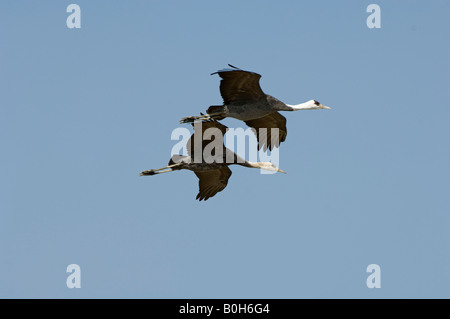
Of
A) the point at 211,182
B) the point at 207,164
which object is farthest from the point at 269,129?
the point at 207,164

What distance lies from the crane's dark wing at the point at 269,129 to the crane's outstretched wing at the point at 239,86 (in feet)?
6.07

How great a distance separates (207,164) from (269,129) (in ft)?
8.23

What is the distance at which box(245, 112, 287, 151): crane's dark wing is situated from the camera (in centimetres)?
2348

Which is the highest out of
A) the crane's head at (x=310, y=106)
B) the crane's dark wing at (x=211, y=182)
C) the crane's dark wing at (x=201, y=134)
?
the crane's head at (x=310, y=106)

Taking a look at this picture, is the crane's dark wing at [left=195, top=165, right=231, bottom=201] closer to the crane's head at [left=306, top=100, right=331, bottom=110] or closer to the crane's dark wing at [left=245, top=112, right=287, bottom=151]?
the crane's dark wing at [left=245, top=112, right=287, bottom=151]

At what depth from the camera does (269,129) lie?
23.7 metres

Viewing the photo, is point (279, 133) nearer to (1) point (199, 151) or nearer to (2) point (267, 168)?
(2) point (267, 168)

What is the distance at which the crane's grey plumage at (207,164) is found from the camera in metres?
21.2

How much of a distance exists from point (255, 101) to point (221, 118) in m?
0.93

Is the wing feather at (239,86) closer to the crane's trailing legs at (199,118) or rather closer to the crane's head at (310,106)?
the crane's trailing legs at (199,118)

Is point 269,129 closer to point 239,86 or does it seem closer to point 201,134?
point 239,86

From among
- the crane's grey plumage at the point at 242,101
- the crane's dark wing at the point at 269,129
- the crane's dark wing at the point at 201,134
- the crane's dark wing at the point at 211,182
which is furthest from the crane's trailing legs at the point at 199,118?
the crane's dark wing at the point at 269,129

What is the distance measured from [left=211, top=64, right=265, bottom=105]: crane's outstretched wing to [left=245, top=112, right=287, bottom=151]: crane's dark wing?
1.85 m

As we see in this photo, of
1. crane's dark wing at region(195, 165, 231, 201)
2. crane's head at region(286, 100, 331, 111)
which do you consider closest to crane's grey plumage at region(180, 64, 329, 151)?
crane's head at region(286, 100, 331, 111)
